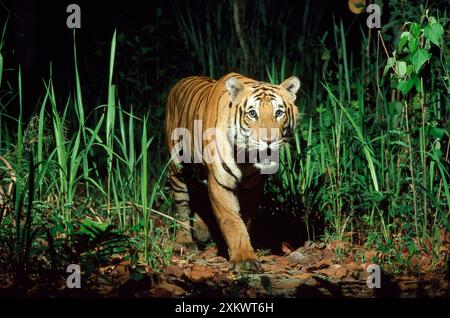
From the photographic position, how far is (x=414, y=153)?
16.0 feet

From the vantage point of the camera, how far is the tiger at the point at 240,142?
437cm

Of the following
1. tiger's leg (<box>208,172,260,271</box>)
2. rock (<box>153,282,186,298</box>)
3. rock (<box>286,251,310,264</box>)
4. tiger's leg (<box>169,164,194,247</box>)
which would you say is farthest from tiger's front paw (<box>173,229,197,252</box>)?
rock (<box>153,282,186,298</box>)

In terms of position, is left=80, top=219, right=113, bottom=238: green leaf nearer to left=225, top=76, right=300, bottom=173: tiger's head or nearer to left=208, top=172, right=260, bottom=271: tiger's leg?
left=208, top=172, right=260, bottom=271: tiger's leg

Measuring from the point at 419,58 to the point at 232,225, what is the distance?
1.41 m

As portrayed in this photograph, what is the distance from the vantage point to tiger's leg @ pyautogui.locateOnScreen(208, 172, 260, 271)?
4.31m

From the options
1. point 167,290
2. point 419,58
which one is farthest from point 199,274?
point 419,58

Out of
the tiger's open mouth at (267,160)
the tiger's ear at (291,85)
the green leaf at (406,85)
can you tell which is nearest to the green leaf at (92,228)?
the tiger's open mouth at (267,160)

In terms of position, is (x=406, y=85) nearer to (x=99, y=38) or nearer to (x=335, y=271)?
(x=335, y=271)

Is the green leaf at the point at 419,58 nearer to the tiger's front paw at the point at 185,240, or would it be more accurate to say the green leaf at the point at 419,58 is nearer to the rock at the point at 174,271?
the rock at the point at 174,271

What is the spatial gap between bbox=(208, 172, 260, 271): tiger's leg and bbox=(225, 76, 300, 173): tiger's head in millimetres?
265
